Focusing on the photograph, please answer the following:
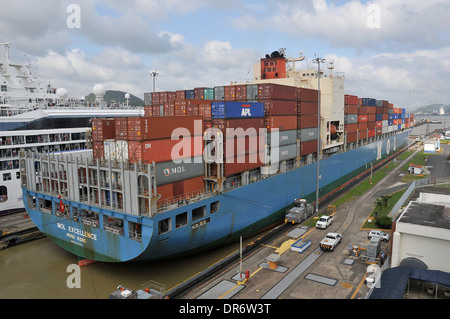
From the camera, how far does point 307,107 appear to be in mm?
36531

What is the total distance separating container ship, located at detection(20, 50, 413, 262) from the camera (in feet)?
66.7

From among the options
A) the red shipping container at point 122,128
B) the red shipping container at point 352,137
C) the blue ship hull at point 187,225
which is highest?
the red shipping container at point 122,128

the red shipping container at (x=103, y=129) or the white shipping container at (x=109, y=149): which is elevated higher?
the red shipping container at (x=103, y=129)

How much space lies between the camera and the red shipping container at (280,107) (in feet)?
97.8

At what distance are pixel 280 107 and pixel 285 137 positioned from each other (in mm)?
3182

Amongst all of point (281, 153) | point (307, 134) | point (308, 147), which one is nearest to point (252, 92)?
point (281, 153)

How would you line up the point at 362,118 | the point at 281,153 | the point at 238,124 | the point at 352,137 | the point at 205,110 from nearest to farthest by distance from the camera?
the point at 205,110
the point at 238,124
the point at 281,153
the point at 352,137
the point at 362,118

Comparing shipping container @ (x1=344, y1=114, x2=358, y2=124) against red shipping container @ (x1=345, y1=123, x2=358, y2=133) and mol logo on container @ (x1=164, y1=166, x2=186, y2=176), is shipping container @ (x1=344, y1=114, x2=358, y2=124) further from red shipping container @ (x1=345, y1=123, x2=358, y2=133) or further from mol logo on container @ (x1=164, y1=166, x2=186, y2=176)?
mol logo on container @ (x1=164, y1=166, x2=186, y2=176)

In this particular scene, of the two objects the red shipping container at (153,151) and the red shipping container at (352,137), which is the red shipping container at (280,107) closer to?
the red shipping container at (153,151)

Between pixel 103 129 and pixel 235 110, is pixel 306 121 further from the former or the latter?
pixel 103 129

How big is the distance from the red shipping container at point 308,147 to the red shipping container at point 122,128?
2087 centimetres

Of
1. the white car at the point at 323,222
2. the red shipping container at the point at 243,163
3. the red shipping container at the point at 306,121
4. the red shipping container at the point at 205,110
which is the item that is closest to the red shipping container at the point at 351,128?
the red shipping container at the point at 306,121

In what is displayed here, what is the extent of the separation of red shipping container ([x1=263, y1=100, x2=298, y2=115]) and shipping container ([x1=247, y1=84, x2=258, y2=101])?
129 cm
